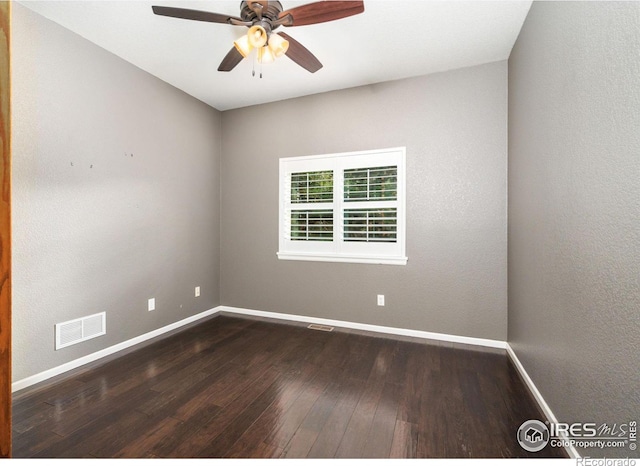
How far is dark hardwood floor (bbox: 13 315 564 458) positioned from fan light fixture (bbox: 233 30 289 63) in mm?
2414

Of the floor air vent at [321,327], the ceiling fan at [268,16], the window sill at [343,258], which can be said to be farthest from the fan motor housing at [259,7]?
the floor air vent at [321,327]

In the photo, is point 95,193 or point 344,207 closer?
point 95,193

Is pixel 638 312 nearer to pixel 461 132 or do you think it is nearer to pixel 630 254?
pixel 630 254

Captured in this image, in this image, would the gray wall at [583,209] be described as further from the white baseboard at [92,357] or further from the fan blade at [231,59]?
the white baseboard at [92,357]

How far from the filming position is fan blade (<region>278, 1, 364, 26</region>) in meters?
1.65

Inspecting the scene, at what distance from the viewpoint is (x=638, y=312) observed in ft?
3.20

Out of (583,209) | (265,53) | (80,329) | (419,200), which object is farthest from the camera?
(419,200)

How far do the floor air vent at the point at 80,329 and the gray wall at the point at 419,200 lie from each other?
165 cm

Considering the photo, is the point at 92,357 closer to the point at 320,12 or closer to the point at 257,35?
the point at 257,35

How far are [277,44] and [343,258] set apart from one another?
2205 millimetres

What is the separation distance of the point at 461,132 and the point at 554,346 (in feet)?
6.83

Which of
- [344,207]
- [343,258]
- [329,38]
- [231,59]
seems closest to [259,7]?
[231,59]

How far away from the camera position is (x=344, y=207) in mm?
3309

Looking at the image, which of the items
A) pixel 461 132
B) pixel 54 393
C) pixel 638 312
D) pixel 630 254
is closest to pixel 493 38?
pixel 461 132
